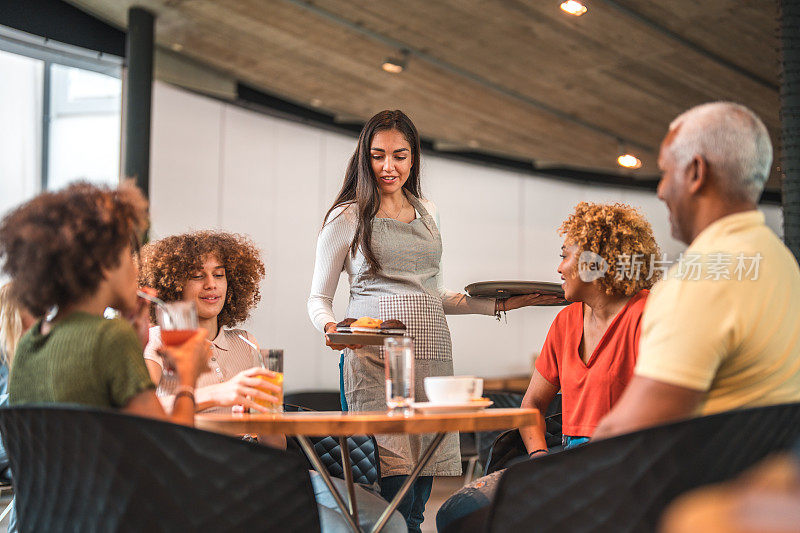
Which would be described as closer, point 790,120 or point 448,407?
point 448,407

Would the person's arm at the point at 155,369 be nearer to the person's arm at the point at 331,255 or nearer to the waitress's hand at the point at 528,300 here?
the person's arm at the point at 331,255

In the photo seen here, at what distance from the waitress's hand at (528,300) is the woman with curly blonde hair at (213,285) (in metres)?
0.84

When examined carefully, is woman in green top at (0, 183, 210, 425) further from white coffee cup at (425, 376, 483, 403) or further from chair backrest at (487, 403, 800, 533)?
chair backrest at (487, 403, 800, 533)

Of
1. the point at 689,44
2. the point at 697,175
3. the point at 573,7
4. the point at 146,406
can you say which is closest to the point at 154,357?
the point at 146,406

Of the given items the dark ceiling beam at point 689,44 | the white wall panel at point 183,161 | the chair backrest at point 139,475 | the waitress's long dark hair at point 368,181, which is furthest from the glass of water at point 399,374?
the white wall panel at point 183,161

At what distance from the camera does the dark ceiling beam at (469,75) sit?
19.0 feet

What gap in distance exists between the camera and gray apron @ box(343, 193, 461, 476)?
2561 mm

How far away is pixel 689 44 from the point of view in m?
5.76

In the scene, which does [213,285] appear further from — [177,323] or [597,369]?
[597,369]

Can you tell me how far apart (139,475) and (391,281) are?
1356mm

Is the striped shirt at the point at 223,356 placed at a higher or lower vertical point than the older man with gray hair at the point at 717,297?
lower

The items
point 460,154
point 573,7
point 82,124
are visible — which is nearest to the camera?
point 573,7

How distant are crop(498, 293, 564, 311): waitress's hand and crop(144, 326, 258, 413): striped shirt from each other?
83 centimetres

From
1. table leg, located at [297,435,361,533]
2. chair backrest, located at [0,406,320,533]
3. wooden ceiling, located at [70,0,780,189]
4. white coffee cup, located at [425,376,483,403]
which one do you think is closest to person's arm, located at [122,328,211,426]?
Answer: chair backrest, located at [0,406,320,533]
